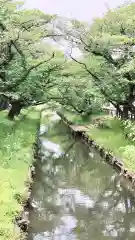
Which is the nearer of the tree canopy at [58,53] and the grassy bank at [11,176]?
the grassy bank at [11,176]

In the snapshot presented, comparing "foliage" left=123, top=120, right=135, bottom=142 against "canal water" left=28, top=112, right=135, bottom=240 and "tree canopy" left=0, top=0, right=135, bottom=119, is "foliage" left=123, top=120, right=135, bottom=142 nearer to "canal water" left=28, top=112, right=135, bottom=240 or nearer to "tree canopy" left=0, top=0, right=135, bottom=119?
"canal water" left=28, top=112, right=135, bottom=240

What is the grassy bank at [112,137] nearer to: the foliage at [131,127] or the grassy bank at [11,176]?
the foliage at [131,127]

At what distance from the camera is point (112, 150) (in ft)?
78.8

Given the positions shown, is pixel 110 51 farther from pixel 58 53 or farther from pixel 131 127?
pixel 131 127

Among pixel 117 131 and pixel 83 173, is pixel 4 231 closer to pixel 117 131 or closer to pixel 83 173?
pixel 83 173

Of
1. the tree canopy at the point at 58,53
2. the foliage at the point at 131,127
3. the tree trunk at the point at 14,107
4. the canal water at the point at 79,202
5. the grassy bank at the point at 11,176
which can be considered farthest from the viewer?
the tree trunk at the point at 14,107

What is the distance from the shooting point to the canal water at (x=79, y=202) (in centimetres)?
1255

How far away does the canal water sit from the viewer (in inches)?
494

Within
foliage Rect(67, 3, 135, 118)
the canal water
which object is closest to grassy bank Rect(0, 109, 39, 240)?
the canal water

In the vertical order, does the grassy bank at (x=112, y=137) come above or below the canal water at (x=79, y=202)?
below

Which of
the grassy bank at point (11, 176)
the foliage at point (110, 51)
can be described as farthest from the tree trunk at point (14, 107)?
the grassy bank at point (11, 176)

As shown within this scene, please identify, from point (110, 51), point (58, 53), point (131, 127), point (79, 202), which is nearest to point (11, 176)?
point (79, 202)

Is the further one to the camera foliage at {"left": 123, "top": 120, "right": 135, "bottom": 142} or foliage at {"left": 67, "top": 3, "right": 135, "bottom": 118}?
foliage at {"left": 67, "top": 3, "right": 135, "bottom": 118}

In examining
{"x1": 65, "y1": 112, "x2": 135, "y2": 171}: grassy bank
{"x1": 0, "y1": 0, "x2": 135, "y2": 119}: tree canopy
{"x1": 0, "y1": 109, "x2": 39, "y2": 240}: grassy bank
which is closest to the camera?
{"x1": 0, "y1": 109, "x2": 39, "y2": 240}: grassy bank
